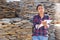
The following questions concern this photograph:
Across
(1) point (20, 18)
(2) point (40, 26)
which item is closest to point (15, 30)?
(1) point (20, 18)

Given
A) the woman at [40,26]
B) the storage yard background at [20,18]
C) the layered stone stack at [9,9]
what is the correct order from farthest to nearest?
1. the layered stone stack at [9,9]
2. the storage yard background at [20,18]
3. the woman at [40,26]

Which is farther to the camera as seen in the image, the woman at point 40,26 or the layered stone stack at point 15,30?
the layered stone stack at point 15,30

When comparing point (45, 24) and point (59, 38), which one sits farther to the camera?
point (59, 38)

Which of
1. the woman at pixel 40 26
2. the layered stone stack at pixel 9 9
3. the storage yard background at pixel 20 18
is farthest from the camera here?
the layered stone stack at pixel 9 9

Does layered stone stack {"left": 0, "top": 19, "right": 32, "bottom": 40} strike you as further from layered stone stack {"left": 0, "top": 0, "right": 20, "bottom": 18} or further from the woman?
the woman

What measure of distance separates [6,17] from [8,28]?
0.19 meters

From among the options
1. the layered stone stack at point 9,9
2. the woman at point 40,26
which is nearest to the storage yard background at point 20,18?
the layered stone stack at point 9,9

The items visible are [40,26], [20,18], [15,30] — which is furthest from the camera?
[20,18]

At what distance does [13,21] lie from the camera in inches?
77.4

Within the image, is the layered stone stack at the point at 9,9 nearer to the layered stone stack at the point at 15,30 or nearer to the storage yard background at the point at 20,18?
the storage yard background at the point at 20,18

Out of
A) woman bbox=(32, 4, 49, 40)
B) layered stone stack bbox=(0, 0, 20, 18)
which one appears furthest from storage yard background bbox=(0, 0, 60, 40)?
woman bbox=(32, 4, 49, 40)

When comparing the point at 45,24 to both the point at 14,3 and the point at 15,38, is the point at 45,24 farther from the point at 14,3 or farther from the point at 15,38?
the point at 14,3

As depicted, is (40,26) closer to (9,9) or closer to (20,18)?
(20,18)

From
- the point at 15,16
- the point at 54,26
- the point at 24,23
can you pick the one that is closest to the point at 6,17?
the point at 15,16
